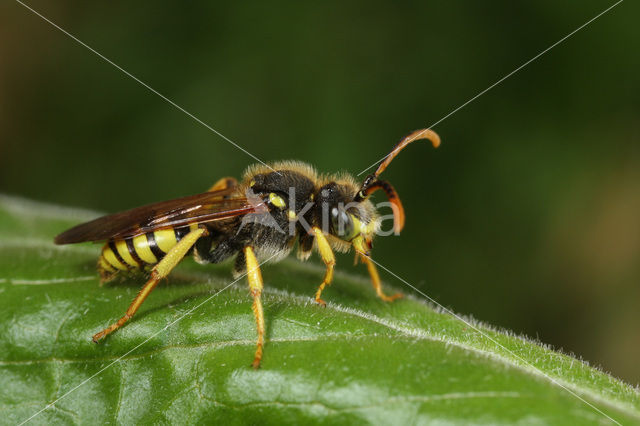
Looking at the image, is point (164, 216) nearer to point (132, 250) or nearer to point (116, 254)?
point (132, 250)

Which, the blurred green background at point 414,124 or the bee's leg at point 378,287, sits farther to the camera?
the blurred green background at point 414,124

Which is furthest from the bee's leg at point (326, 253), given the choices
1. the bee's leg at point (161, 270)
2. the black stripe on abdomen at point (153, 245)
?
the black stripe on abdomen at point (153, 245)

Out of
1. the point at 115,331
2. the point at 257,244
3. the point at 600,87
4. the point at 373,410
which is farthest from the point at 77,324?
the point at 600,87

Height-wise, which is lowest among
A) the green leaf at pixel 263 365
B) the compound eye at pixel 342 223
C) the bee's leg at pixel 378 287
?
the bee's leg at pixel 378 287

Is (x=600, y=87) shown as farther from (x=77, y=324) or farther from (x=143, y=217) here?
(x=77, y=324)

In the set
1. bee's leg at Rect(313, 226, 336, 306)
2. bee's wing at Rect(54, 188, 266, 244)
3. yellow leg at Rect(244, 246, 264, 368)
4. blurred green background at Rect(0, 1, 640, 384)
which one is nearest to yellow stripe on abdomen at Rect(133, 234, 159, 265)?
bee's wing at Rect(54, 188, 266, 244)

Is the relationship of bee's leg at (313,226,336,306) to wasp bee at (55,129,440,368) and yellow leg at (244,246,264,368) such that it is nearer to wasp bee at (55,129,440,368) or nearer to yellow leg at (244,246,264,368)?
wasp bee at (55,129,440,368)

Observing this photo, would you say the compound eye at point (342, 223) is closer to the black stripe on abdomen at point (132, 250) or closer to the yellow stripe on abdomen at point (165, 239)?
the yellow stripe on abdomen at point (165, 239)
